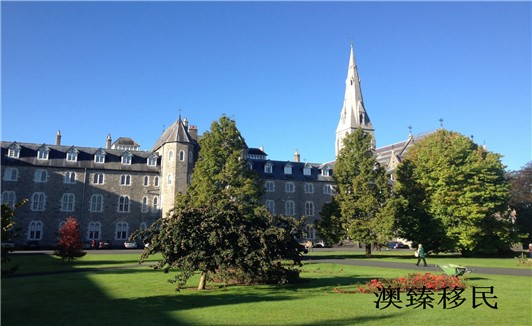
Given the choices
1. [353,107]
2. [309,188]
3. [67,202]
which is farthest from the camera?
[353,107]

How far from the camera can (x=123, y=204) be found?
59.7 metres

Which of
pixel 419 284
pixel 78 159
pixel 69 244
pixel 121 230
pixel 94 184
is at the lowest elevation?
pixel 419 284

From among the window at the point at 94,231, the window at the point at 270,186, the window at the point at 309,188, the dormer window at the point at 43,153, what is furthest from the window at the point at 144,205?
the window at the point at 309,188

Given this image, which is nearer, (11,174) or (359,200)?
(359,200)

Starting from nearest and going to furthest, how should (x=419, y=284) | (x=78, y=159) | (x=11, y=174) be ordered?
(x=419, y=284), (x=11, y=174), (x=78, y=159)

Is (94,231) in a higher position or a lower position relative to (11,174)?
lower

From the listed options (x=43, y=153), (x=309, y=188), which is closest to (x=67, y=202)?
(x=43, y=153)

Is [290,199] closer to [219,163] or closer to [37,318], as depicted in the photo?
[219,163]

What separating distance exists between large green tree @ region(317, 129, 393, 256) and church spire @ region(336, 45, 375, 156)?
5564 cm

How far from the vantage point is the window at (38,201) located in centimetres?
5589

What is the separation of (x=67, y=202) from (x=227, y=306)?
51652 millimetres

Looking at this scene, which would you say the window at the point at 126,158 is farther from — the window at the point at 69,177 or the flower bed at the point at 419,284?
the flower bed at the point at 419,284

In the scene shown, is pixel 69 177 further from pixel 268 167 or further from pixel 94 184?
pixel 268 167

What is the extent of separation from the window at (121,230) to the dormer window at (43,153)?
45.8ft
